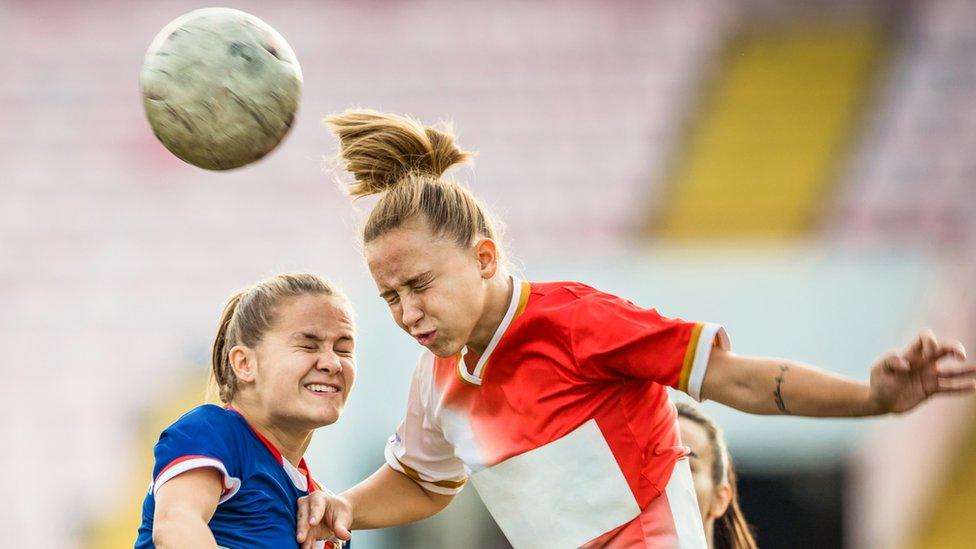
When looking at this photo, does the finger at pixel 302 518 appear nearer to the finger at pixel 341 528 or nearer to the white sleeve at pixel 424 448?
the finger at pixel 341 528

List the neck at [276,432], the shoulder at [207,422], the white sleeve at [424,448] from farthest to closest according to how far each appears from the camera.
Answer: the white sleeve at [424,448] < the neck at [276,432] < the shoulder at [207,422]

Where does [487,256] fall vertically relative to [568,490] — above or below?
above

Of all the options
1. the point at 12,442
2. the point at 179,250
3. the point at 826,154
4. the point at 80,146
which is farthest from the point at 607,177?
the point at 12,442

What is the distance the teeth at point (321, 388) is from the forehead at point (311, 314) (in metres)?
0.15

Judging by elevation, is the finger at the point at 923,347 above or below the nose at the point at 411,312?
below

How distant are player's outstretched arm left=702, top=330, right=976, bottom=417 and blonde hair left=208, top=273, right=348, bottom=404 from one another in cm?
108

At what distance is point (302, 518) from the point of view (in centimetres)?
326

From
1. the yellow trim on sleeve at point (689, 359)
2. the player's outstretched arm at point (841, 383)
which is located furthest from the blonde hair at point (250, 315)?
the player's outstretched arm at point (841, 383)

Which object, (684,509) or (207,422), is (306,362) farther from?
(684,509)

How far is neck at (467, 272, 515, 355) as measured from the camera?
10.9 ft

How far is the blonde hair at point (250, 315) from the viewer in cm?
338

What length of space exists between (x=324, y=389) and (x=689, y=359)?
945mm

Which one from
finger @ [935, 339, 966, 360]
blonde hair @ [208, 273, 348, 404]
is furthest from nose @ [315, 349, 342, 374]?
finger @ [935, 339, 966, 360]

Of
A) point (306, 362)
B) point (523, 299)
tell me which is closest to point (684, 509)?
point (523, 299)
